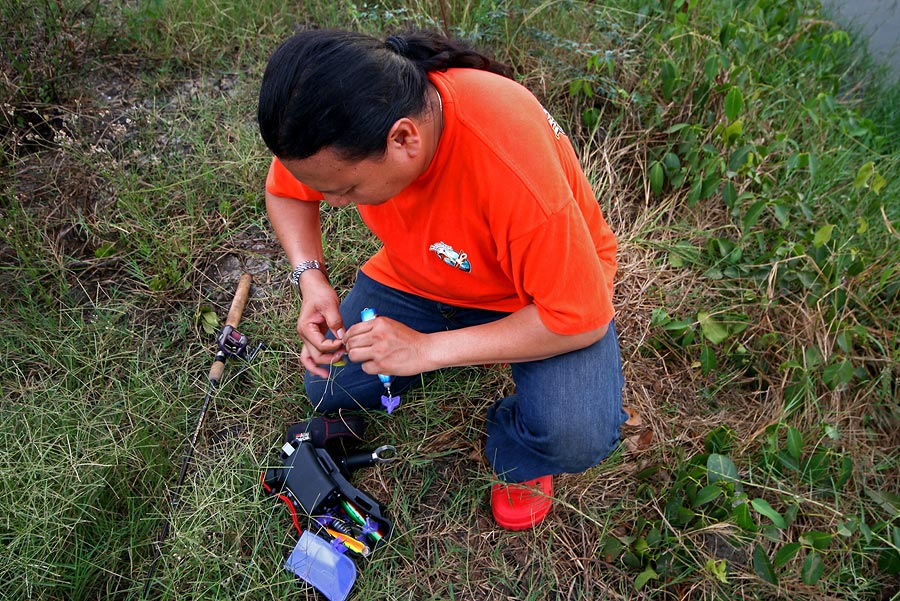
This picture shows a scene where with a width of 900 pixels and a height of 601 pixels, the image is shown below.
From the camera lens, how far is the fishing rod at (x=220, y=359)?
5.84 ft

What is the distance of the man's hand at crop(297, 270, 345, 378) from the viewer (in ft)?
5.50

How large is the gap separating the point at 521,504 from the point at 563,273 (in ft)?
2.54

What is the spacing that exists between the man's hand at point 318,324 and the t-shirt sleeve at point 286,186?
21 centimetres

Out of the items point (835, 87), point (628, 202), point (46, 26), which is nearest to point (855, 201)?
point (628, 202)

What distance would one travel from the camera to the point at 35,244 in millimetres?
2250

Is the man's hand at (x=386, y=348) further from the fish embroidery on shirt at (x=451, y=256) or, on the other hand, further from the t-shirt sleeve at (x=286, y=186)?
the t-shirt sleeve at (x=286, y=186)

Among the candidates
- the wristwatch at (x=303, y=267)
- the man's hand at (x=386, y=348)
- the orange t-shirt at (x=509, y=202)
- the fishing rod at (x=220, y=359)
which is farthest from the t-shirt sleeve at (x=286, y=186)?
the fishing rod at (x=220, y=359)

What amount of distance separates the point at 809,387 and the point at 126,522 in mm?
2067

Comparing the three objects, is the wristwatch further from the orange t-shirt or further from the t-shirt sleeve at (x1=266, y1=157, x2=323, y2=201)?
the orange t-shirt

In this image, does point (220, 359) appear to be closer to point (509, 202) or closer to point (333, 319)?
point (333, 319)

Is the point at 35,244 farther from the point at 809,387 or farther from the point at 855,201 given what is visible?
the point at 855,201

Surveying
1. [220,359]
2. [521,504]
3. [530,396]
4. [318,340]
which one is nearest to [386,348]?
[318,340]

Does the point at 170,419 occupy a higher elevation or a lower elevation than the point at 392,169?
lower

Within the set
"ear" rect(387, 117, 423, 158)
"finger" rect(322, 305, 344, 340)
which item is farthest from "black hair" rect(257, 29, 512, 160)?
"finger" rect(322, 305, 344, 340)
